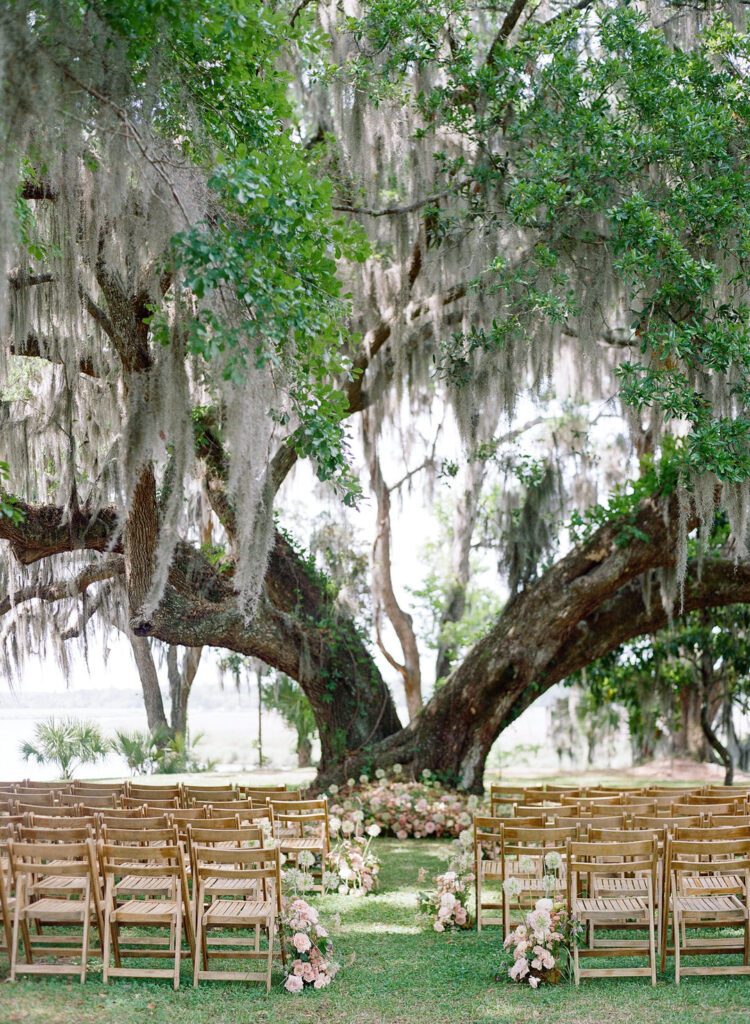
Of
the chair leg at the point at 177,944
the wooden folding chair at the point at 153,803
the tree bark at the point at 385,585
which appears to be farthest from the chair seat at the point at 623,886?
the tree bark at the point at 385,585

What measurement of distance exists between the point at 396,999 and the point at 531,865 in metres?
1.75

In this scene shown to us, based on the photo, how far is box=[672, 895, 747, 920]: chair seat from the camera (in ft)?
15.6

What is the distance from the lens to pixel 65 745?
1636 centimetres

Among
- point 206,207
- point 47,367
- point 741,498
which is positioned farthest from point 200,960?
point 47,367

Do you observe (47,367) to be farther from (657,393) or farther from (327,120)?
(657,393)

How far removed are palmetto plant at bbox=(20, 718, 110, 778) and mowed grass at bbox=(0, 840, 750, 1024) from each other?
39.6ft

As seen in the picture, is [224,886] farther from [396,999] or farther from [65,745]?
[65,745]

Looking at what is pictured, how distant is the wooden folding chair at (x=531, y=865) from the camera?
17.3 feet

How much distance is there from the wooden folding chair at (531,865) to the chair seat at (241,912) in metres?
1.21

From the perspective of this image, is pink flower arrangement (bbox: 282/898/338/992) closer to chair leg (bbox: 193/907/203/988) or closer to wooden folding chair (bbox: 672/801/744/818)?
chair leg (bbox: 193/907/203/988)

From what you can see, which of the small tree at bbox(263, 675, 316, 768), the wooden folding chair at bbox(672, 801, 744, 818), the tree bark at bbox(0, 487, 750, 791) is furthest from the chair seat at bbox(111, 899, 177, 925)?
the small tree at bbox(263, 675, 316, 768)

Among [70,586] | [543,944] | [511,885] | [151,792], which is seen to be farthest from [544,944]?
[70,586]

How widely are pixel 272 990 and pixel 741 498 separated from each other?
5.15m

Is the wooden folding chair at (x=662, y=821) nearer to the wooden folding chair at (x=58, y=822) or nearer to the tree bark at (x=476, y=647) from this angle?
the wooden folding chair at (x=58, y=822)
